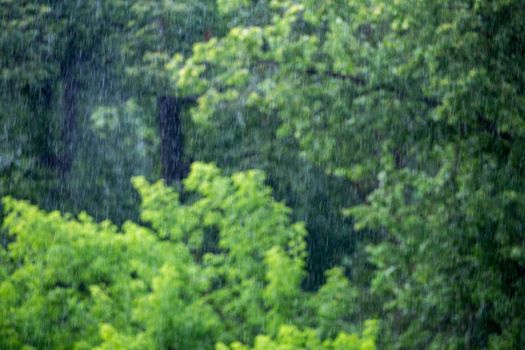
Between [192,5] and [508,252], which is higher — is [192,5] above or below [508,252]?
above

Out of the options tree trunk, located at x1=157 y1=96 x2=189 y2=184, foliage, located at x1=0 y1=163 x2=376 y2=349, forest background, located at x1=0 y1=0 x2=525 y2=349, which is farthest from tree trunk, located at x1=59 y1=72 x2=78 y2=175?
foliage, located at x1=0 y1=163 x2=376 y2=349

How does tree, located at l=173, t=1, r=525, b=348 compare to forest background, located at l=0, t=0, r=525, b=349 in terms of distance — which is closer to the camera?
forest background, located at l=0, t=0, r=525, b=349

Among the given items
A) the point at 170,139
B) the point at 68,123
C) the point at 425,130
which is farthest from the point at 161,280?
the point at 68,123

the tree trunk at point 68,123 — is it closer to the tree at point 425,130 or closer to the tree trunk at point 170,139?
the tree trunk at point 170,139

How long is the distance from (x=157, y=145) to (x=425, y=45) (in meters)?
9.96

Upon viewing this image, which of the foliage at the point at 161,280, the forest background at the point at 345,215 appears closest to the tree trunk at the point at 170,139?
the forest background at the point at 345,215

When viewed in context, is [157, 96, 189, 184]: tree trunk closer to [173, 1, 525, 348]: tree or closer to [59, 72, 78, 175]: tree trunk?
[59, 72, 78, 175]: tree trunk

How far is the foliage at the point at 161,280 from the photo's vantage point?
27.0ft

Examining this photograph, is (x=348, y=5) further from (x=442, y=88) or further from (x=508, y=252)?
(x=508, y=252)

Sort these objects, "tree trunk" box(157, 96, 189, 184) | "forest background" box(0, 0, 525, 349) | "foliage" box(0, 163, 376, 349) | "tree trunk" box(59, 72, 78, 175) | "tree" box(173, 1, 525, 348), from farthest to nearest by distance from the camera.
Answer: "tree trunk" box(59, 72, 78, 175) → "tree trunk" box(157, 96, 189, 184) → "tree" box(173, 1, 525, 348) → "forest background" box(0, 0, 525, 349) → "foliage" box(0, 163, 376, 349)

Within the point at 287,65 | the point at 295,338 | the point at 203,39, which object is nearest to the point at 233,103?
the point at 287,65

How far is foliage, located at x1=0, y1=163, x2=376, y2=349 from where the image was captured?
324 inches

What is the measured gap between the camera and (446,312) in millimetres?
10539

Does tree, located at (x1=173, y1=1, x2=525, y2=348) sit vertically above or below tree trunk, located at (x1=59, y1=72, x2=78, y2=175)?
above
